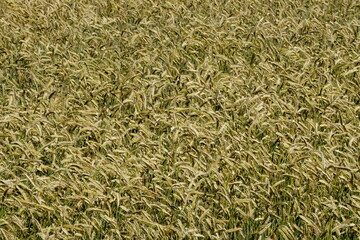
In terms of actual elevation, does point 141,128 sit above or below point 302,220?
below

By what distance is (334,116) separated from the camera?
4852mm

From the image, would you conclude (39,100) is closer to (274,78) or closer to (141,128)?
(141,128)

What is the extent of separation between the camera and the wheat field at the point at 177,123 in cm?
375

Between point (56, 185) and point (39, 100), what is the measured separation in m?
1.32

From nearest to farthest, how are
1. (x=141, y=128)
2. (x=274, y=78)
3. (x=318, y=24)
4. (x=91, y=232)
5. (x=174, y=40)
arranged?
(x=91, y=232)
(x=141, y=128)
(x=274, y=78)
(x=174, y=40)
(x=318, y=24)

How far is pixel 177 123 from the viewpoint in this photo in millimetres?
4758

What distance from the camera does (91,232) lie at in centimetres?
372

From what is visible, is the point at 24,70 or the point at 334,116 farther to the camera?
the point at 24,70

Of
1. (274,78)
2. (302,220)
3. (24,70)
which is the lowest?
(24,70)

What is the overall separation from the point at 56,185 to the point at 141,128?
0.81 meters

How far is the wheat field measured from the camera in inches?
148

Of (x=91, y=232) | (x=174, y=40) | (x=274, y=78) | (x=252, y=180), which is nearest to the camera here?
(x=91, y=232)

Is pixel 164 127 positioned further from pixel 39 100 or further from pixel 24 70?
pixel 24 70

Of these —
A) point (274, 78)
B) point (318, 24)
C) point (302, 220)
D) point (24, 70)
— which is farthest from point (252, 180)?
point (318, 24)
